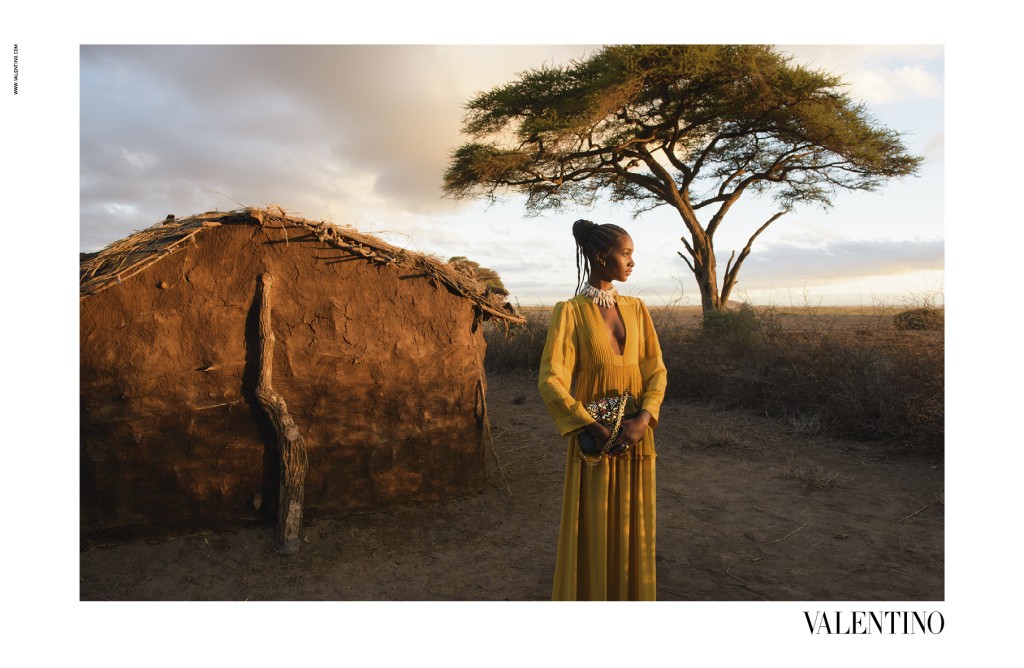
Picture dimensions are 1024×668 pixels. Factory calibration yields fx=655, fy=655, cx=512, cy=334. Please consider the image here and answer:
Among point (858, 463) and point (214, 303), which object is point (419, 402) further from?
point (858, 463)

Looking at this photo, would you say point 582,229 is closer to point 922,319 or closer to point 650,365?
point 650,365

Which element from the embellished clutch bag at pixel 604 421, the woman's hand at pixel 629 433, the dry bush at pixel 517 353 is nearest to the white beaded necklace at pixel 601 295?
the embellished clutch bag at pixel 604 421

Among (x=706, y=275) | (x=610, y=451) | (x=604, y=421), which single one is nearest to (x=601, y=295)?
(x=604, y=421)

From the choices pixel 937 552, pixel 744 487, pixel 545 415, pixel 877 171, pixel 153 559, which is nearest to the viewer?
pixel 153 559

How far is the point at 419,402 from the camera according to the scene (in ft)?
18.4

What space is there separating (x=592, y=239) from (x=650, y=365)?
0.66m

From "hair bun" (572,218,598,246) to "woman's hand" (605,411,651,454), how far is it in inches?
35.2

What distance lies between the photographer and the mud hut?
4.67 meters

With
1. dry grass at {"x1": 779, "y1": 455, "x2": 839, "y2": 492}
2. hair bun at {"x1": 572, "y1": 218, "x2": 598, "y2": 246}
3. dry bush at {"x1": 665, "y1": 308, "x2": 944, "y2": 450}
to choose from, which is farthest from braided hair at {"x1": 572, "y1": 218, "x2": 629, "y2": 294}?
dry bush at {"x1": 665, "y1": 308, "x2": 944, "y2": 450}

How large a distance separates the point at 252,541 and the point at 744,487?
15.3 ft

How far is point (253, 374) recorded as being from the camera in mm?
4973

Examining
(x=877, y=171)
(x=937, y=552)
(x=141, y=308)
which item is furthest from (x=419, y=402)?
(x=877, y=171)

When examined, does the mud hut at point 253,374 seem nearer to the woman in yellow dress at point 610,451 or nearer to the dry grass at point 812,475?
the woman in yellow dress at point 610,451

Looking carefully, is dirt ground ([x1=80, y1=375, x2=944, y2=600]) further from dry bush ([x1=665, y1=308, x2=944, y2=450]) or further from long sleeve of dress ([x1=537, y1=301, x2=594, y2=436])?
long sleeve of dress ([x1=537, y1=301, x2=594, y2=436])
